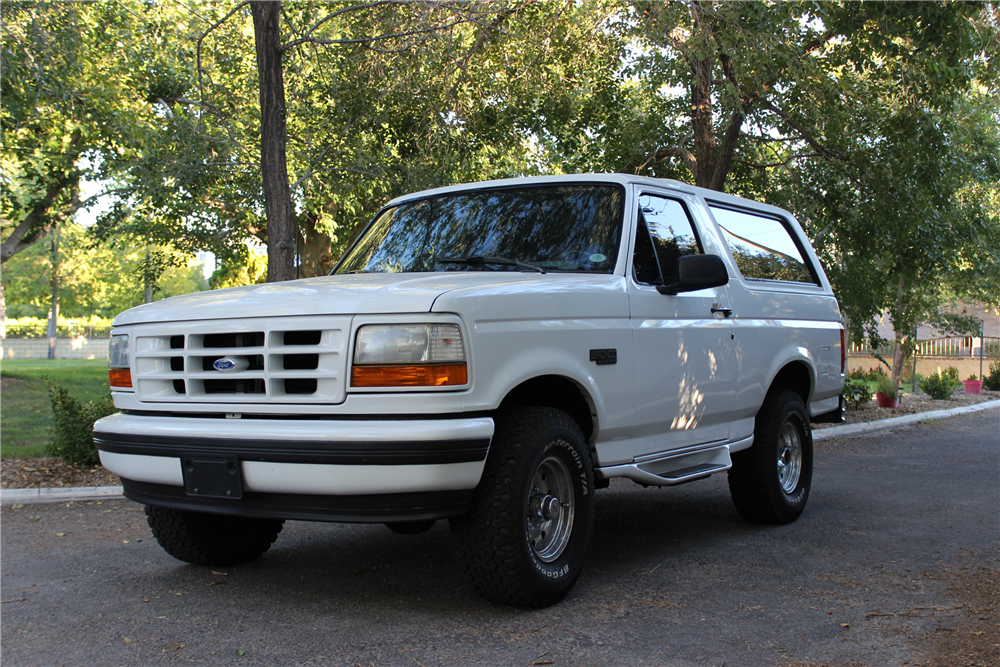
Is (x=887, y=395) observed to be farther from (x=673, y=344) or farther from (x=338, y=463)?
(x=338, y=463)

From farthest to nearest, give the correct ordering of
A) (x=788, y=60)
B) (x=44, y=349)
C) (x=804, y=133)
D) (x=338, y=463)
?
(x=44, y=349) → (x=804, y=133) → (x=788, y=60) → (x=338, y=463)

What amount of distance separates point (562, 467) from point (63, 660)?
2.28 m

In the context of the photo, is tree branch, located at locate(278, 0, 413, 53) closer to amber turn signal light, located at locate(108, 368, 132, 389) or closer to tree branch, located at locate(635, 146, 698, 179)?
tree branch, located at locate(635, 146, 698, 179)

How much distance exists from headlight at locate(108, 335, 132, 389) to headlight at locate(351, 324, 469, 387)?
1482 mm

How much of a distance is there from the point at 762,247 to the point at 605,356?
2.61 m

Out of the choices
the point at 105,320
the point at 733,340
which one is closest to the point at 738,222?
the point at 733,340

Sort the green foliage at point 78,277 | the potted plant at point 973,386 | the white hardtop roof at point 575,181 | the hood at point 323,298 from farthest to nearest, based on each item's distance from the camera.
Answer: the green foliage at point 78,277, the potted plant at point 973,386, the white hardtop roof at point 575,181, the hood at point 323,298

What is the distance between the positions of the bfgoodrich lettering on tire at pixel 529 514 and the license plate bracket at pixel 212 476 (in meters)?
0.97

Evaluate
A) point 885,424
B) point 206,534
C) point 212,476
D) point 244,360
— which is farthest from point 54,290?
point 212,476

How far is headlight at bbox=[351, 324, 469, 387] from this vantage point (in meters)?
3.71

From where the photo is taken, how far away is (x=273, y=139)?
8922mm

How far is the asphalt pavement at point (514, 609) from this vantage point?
3658 millimetres

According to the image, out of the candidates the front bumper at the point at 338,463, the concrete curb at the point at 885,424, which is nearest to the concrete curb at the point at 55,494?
the front bumper at the point at 338,463

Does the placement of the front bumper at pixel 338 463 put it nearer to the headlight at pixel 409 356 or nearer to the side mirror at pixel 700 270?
the headlight at pixel 409 356
